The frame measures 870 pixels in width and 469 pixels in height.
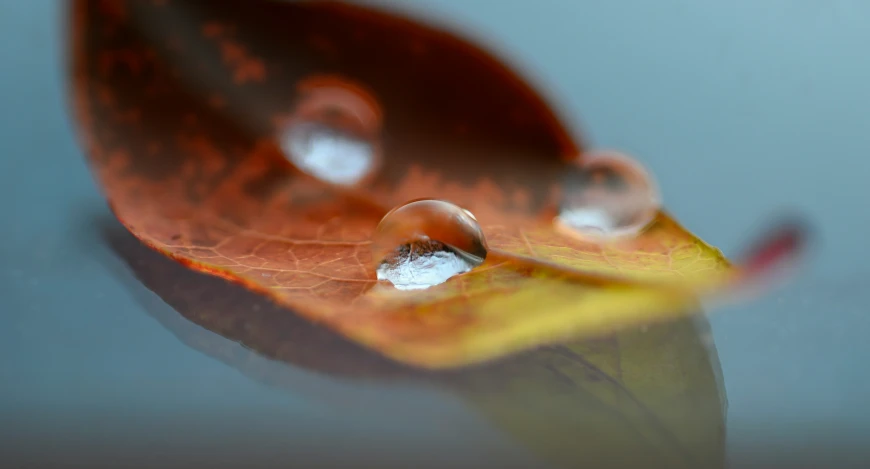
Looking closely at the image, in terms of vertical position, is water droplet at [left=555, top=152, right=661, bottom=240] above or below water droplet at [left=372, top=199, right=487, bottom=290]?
above

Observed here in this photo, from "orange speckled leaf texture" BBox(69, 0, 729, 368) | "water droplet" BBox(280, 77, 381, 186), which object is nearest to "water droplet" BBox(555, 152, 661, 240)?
"orange speckled leaf texture" BBox(69, 0, 729, 368)

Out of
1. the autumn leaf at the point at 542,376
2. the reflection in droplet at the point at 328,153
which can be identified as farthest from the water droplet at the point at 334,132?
the autumn leaf at the point at 542,376

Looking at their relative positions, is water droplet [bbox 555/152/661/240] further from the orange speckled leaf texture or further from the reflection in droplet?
the reflection in droplet

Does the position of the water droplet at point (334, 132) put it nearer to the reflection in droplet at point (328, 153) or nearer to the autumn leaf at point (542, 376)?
the reflection in droplet at point (328, 153)

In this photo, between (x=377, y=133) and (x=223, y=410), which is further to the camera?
(x=377, y=133)

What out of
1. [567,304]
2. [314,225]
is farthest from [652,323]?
[314,225]

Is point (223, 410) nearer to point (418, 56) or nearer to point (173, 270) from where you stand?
→ point (173, 270)
